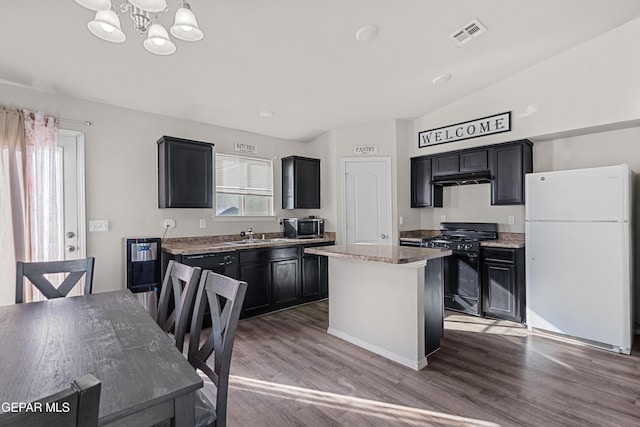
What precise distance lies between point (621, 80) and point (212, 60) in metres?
4.01

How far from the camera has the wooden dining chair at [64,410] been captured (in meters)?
0.50

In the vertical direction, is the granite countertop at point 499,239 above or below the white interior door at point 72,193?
below

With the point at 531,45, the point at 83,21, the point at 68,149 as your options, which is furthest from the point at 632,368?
the point at 68,149

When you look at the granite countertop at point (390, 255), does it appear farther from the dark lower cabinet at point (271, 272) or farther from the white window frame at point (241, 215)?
the white window frame at point (241, 215)

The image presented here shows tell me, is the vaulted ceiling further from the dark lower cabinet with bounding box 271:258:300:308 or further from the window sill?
the dark lower cabinet with bounding box 271:258:300:308

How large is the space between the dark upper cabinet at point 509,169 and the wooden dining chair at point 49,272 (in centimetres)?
436

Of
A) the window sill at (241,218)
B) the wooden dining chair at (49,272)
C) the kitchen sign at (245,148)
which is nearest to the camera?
the wooden dining chair at (49,272)

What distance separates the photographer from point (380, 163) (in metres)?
4.92

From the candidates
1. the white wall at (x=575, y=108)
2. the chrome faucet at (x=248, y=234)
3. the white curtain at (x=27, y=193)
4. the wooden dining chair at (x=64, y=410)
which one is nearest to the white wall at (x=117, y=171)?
the white curtain at (x=27, y=193)

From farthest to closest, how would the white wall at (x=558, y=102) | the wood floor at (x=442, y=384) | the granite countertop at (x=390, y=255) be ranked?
the white wall at (x=558, y=102), the granite countertop at (x=390, y=255), the wood floor at (x=442, y=384)

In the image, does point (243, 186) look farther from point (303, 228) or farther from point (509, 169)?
point (509, 169)

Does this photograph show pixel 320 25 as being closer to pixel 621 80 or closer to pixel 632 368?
pixel 621 80

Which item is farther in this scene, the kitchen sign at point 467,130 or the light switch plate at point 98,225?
the kitchen sign at point 467,130

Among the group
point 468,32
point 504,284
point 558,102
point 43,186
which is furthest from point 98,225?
point 558,102
